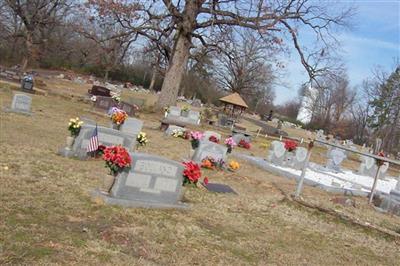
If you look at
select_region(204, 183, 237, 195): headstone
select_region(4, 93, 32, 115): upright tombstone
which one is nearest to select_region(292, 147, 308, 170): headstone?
select_region(204, 183, 237, 195): headstone

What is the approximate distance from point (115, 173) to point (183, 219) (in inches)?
51.9

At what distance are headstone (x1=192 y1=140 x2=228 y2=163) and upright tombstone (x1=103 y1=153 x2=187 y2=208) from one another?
562 cm

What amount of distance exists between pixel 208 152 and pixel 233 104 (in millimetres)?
32801

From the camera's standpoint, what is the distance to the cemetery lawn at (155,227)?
513 cm

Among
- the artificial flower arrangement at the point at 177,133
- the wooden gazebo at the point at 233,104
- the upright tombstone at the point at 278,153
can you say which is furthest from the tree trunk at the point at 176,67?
A: the wooden gazebo at the point at 233,104

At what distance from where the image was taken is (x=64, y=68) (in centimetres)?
6288

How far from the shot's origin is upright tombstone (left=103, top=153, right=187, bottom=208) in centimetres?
737

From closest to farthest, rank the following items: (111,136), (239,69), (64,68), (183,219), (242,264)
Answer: (242,264) → (183,219) → (111,136) → (239,69) → (64,68)

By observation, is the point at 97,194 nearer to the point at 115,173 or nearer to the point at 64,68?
the point at 115,173

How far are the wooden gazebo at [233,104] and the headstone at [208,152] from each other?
32166 millimetres

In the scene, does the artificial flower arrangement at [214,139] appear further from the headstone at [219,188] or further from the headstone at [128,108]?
the headstone at [128,108]

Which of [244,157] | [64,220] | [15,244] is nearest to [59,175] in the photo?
[64,220]

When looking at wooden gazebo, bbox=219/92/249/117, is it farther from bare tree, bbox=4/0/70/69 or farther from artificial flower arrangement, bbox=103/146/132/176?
artificial flower arrangement, bbox=103/146/132/176

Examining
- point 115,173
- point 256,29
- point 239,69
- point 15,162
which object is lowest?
point 15,162
